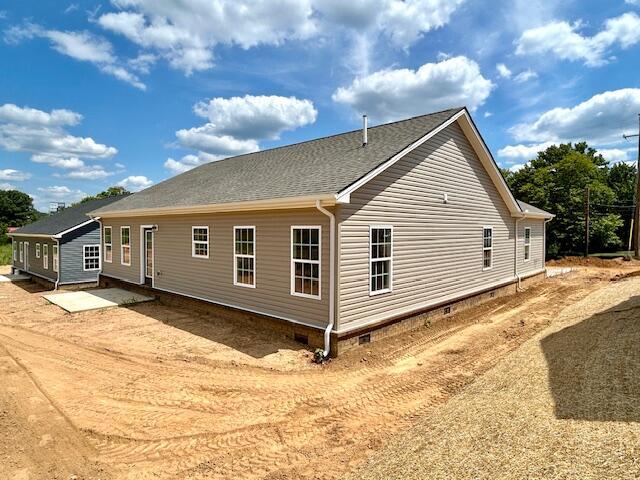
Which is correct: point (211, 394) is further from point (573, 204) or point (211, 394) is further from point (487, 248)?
point (573, 204)

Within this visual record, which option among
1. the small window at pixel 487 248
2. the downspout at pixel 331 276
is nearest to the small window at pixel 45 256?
the downspout at pixel 331 276

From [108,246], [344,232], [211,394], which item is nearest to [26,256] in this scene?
[108,246]

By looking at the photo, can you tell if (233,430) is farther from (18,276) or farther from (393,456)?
(18,276)

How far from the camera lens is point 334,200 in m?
7.20

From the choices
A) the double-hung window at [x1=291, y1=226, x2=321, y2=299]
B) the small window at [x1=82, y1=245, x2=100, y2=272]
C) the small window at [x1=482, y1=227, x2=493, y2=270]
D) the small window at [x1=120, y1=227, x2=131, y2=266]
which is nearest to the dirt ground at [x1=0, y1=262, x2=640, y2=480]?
the double-hung window at [x1=291, y1=226, x2=321, y2=299]

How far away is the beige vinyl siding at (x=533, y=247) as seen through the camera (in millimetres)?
16156

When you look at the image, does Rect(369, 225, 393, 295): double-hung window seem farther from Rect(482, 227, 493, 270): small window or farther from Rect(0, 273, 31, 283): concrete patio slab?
Rect(0, 273, 31, 283): concrete patio slab

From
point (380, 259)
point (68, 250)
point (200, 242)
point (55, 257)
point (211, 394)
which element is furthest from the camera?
point (55, 257)

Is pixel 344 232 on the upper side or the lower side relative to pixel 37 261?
upper

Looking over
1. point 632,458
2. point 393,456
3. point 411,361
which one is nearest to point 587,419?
point 632,458

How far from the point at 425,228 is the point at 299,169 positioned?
3.78m

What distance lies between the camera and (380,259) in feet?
28.0

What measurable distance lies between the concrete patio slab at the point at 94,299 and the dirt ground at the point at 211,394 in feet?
5.63

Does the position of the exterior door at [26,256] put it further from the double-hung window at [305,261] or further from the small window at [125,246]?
the double-hung window at [305,261]
